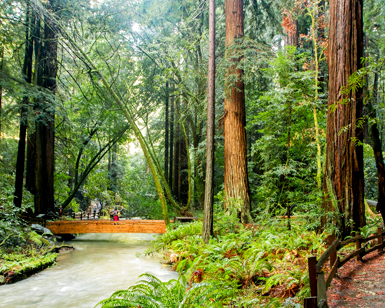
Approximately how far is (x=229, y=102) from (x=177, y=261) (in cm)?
562

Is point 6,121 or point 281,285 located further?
point 6,121

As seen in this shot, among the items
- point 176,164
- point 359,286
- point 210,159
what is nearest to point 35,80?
point 210,159

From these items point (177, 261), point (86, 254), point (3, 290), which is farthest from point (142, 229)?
point (3, 290)

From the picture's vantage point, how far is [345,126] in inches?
227

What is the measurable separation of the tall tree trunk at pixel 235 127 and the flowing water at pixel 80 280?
336cm

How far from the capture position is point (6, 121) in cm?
1196

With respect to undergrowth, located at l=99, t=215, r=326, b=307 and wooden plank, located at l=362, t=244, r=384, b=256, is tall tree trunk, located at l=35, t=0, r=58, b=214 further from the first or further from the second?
wooden plank, located at l=362, t=244, r=384, b=256

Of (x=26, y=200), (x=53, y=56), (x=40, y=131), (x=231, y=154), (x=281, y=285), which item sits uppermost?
(x=53, y=56)

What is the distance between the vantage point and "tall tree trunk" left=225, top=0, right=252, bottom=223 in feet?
31.7

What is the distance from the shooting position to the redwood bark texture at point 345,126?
18.9 ft

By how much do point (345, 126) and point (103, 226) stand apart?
11.2m

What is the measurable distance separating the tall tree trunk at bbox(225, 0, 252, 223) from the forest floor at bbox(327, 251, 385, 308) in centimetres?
444

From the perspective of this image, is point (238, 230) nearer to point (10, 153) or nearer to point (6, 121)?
point (6, 121)

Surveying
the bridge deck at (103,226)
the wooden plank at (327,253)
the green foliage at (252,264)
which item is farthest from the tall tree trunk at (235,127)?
the wooden plank at (327,253)
